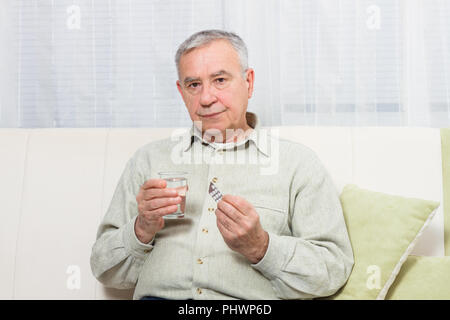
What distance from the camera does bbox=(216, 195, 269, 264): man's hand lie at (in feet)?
4.00

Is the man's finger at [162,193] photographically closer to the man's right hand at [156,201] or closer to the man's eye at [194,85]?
the man's right hand at [156,201]

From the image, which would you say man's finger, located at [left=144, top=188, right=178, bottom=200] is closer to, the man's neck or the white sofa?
the man's neck

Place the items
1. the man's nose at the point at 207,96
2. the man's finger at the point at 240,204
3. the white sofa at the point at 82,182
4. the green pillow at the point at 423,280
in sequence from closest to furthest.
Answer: the man's finger at the point at 240,204 < the green pillow at the point at 423,280 < the man's nose at the point at 207,96 < the white sofa at the point at 82,182

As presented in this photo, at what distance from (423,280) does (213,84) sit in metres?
0.83

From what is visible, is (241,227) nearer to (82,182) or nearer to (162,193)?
(162,193)

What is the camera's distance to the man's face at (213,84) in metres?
1.49

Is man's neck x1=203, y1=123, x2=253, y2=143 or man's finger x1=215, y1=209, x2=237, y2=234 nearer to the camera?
man's finger x1=215, y1=209, x2=237, y2=234

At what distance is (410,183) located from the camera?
5.27 ft

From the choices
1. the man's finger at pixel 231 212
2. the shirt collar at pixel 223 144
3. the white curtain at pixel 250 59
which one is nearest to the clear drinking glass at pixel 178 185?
the man's finger at pixel 231 212

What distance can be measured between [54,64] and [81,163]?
71 centimetres

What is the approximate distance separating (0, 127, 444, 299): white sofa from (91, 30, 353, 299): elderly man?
0.15 meters

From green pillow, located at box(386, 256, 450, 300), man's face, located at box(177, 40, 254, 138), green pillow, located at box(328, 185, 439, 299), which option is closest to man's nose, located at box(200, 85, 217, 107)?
man's face, located at box(177, 40, 254, 138)
